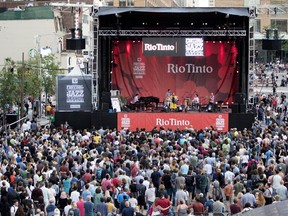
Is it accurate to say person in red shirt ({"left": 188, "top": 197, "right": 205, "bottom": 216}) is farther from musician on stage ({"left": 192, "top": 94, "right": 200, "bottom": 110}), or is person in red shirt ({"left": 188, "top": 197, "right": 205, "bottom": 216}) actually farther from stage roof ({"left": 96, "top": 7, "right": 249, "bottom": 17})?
musician on stage ({"left": 192, "top": 94, "right": 200, "bottom": 110})

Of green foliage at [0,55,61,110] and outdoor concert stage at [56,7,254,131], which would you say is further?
green foliage at [0,55,61,110]

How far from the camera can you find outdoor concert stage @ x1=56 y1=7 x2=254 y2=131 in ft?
134

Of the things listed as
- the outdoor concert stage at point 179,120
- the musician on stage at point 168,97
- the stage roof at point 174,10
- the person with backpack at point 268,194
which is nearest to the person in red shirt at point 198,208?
the person with backpack at point 268,194

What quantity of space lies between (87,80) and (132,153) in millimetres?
16745

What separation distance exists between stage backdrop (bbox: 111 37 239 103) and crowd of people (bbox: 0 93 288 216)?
1384cm

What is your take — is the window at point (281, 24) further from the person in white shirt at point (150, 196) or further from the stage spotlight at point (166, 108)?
the person in white shirt at point (150, 196)

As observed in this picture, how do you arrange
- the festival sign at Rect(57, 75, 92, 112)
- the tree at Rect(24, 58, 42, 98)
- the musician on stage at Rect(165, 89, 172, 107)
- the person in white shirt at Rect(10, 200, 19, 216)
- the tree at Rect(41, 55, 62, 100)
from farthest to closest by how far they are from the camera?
1. the tree at Rect(41, 55, 62, 100)
2. the tree at Rect(24, 58, 42, 98)
3. the musician on stage at Rect(165, 89, 172, 107)
4. the festival sign at Rect(57, 75, 92, 112)
5. the person in white shirt at Rect(10, 200, 19, 216)

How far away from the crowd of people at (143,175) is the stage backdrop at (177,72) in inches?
545

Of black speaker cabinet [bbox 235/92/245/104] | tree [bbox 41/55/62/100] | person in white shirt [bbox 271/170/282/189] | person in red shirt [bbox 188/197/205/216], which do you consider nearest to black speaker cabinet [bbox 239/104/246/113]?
black speaker cabinet [bbox 235/92/245/104]

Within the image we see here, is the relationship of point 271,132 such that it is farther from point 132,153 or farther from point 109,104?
point 109,104

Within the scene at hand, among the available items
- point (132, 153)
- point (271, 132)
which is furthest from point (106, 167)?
point (271, 132)

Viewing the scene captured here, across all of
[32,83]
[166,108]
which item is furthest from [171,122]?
[32,83]

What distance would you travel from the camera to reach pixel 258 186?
21.0m

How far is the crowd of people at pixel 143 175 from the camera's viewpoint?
19.7 m
